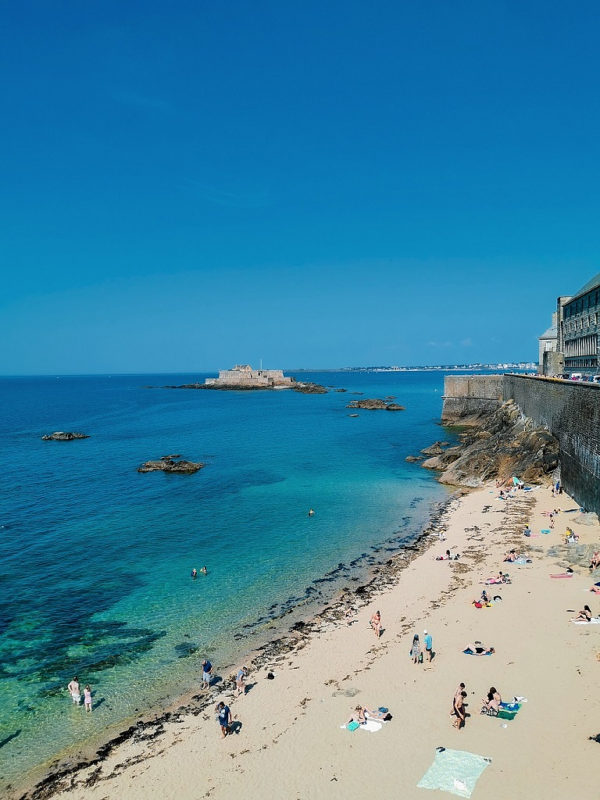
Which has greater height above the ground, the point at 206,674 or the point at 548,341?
the point at 548,341

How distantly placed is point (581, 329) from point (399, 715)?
46.6 m

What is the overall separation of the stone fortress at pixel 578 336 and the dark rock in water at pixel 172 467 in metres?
36.2

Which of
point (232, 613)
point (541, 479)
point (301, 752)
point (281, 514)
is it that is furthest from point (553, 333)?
point (301, 752)

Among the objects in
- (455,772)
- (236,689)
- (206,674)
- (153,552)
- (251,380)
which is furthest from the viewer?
(251,380)

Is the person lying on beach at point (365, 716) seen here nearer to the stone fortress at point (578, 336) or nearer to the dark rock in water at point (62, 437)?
the stone fortress at point (578, 336)

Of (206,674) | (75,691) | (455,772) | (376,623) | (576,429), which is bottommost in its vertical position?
(75,691)

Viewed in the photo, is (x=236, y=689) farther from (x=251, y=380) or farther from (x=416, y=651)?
(x=251, y=380)

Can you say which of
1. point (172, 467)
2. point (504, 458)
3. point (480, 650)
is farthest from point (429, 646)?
point (172, 467)

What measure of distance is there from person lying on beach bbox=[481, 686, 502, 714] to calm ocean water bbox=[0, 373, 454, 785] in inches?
333

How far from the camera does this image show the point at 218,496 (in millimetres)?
39812

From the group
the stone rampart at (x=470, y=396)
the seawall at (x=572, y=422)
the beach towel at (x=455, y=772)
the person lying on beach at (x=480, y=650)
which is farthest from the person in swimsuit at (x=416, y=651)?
the stone rampart at (x=470, y=396)

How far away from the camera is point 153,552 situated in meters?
28.5

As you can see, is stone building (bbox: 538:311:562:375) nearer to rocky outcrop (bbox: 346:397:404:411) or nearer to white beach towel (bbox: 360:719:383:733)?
rocky outcrop (bbox: 346:397:404:411)

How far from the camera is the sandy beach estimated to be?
1216cm
